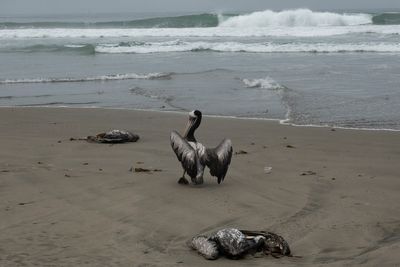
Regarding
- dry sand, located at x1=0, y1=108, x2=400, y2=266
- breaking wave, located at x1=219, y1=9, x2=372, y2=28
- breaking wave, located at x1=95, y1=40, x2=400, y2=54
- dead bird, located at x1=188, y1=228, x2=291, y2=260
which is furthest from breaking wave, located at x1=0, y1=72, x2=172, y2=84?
breaking wave, located at x1=219, y1=9, x2=372, y2=28

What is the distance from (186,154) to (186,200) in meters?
0.54

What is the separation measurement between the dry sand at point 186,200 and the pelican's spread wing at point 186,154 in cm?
20

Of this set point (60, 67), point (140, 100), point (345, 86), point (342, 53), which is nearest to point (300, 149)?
point (140, 100)

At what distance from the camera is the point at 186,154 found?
6277 millimetres

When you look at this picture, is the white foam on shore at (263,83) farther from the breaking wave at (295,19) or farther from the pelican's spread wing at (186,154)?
the breaking wave at (295,19)

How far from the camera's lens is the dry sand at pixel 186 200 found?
14.9 feet

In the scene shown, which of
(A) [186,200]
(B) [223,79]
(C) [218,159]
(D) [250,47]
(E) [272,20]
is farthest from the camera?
(E) [272,20]

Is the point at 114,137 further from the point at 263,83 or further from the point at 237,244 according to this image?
the point at 263,83

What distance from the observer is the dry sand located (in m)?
4.54

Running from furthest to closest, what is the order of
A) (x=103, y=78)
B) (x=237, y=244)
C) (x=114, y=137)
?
(x=103, y=78), (x=114, y=137), (x=237, y=244)

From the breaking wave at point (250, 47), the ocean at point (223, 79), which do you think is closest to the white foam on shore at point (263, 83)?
the ocean at point (223, 79)

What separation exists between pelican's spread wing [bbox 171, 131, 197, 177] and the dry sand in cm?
20

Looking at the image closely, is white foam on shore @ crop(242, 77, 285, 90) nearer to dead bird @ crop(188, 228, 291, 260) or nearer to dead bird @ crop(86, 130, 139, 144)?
dead bird @ crop(86, 130, 139, 144)

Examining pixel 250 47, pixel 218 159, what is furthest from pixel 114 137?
pixel 250 47
